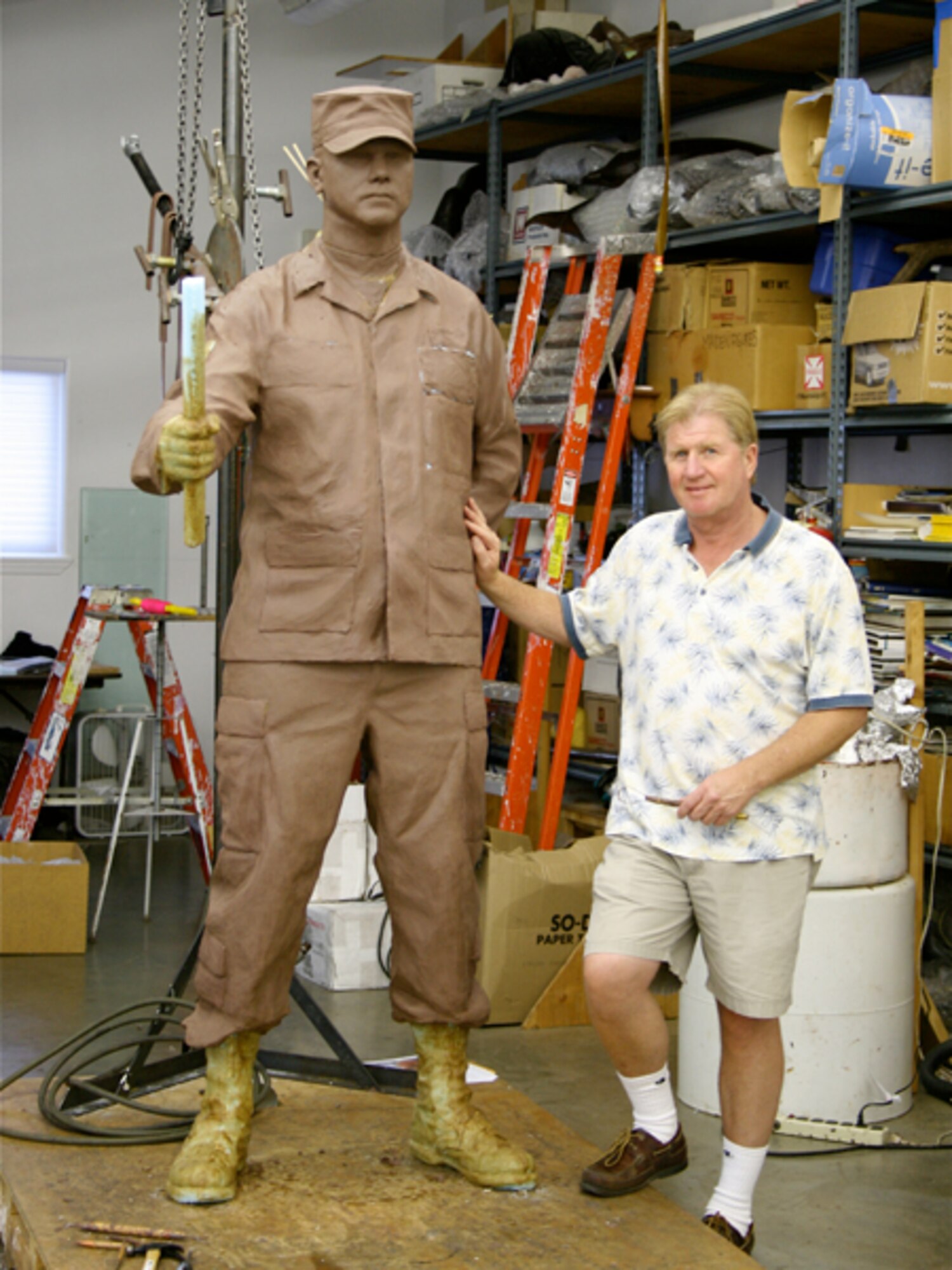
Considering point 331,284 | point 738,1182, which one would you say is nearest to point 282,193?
point 331,284

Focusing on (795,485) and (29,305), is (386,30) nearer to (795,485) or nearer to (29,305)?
(29,305)

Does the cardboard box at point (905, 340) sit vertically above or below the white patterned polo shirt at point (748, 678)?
above

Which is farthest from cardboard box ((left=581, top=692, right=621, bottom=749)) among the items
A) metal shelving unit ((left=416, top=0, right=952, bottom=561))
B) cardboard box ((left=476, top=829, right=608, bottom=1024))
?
cardboard box ((left=476, top=829, right=608, bottom=1024))

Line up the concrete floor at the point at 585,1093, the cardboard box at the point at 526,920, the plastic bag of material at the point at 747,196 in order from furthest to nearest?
the plastic bag of material at the point at 747,196
the cardboard box at the point at 526,920
the concrete floor at the point at 585,1093

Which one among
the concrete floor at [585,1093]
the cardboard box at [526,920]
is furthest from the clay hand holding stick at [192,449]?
the cardboard box at [526,920]

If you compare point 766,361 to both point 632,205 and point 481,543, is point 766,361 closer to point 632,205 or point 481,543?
point 632,205

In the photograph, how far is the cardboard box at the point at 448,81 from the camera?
20.2 feet

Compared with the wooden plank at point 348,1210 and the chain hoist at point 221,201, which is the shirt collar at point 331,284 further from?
the wooden plank at point 348,1210

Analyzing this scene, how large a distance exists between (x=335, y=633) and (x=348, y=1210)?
3.09 feet

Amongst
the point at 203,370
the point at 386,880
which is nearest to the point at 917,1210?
the point at 386,880

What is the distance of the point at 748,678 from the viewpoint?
2.50 metres

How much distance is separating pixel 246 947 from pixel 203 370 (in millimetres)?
945

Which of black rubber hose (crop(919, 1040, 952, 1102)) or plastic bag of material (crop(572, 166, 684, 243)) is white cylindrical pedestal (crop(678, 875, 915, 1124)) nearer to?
black rubber hose (crop(919, 1040, 952, 1102))

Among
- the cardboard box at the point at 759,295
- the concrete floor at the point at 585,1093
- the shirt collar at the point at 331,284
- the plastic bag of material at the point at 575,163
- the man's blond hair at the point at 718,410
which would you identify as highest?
the plastic bag of material at the point at 575,163
